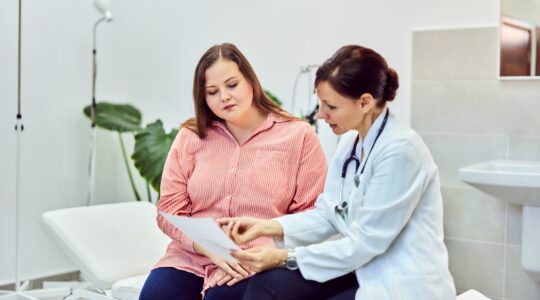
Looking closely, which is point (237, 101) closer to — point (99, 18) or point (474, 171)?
point (474, 171)

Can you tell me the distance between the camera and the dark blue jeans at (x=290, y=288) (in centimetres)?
164

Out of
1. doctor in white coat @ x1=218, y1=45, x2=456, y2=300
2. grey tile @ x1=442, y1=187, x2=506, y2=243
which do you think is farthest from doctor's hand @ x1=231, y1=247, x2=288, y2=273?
grey tile @ x1=442, y1=187, x2=506, y2=243

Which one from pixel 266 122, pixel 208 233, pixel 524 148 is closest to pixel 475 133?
pixel 524 148

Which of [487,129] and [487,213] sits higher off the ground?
[487,129]

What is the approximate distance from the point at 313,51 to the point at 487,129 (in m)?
0.92

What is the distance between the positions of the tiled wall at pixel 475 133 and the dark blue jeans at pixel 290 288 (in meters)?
1.55

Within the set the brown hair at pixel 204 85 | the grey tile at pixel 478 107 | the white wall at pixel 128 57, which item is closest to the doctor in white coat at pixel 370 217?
the brown hair at pixel 204 85

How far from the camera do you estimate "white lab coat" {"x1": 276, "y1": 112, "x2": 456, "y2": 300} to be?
157 cm

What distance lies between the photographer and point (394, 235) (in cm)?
158

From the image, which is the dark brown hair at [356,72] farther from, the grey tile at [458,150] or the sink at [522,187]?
the grey tile at [458,150]

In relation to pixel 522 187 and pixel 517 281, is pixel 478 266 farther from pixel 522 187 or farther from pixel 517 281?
pixel 522 187

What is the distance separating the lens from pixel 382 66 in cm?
167

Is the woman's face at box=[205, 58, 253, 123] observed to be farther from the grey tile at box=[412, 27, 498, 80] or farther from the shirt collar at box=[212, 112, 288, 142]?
the grey tile at box=[412, 27, 498, 80]

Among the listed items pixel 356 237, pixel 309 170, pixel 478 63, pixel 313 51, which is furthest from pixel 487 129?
pixel 356 237
